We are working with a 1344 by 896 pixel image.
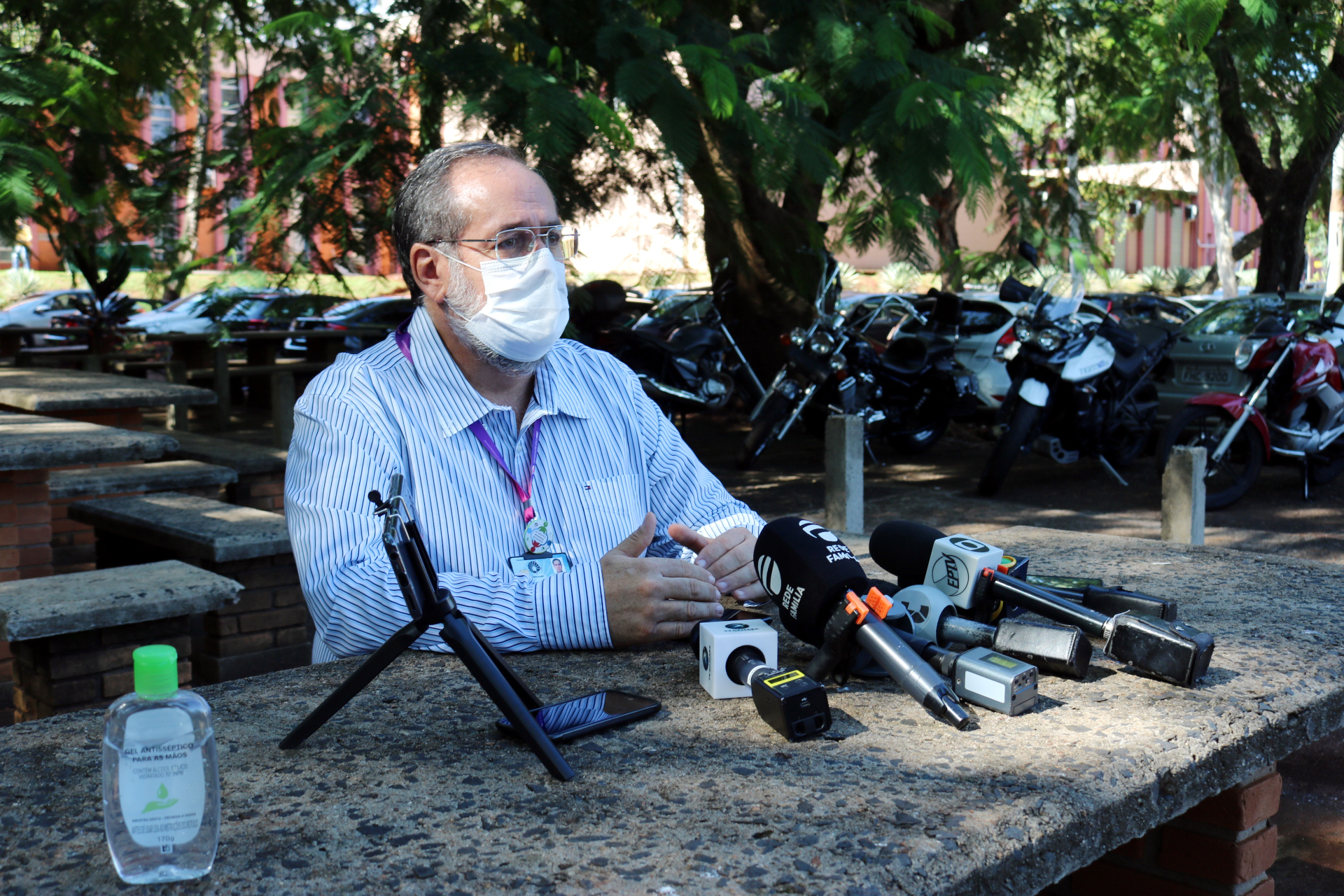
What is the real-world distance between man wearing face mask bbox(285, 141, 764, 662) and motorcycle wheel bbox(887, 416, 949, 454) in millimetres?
8525

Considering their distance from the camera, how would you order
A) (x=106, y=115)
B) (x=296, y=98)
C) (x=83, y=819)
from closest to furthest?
1. (x=83, y=819)
2. (x=296, y=98)
3. (x=106, y=115)

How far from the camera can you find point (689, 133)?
13.8ft

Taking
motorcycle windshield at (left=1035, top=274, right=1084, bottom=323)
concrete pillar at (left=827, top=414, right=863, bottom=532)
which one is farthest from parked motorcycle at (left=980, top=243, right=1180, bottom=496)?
concrete pillar at (left=827, top=414, right=863, bottom=532)

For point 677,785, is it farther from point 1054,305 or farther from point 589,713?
point 1054,305

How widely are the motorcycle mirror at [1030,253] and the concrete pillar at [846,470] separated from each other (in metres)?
1.37

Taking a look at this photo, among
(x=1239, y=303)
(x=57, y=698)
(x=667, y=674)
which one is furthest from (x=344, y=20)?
(x=1239, y=303)

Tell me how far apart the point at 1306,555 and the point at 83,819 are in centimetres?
702

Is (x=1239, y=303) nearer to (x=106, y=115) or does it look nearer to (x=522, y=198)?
(x=106, y=115)

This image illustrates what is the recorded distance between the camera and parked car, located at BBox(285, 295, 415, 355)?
20.3ft

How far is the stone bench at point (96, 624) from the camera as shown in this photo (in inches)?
125

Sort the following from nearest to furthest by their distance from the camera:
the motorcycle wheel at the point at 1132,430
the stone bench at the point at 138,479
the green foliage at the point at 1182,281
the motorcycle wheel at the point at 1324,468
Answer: the stone bench at the point at 138,479, the motorcycle wheel at the point at 1324,468, the motorcycle wheel at the point at 1132,430, the green foliage at the point at 1182,281

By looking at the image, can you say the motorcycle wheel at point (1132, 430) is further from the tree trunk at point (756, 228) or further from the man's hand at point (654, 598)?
the man's hand at point (654, 598)

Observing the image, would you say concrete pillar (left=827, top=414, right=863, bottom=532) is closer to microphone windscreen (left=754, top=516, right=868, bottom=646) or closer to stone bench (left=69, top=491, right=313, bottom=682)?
stone bench (left=69, top=491, right=313, bottom=682)

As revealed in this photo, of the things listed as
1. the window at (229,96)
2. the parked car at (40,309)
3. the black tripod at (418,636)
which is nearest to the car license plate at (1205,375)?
the window at (229,96)
